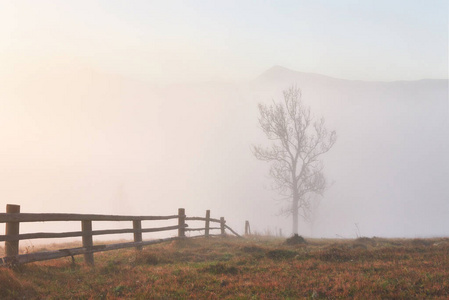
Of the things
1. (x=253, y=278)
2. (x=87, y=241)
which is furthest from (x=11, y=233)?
(x=253, y=278)

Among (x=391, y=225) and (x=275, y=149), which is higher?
(x=275, y=149)

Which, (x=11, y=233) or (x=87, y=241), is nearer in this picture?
(x=11, y=233)

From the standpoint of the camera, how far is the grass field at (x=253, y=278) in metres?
7.16

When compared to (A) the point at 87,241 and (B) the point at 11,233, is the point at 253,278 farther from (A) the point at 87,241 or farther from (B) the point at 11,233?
(B) the point at 11,233

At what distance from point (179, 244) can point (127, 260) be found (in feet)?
16.7

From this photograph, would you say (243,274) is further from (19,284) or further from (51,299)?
(19,284)

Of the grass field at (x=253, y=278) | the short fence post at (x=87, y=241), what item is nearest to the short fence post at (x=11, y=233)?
the grass field at (x=253, y=278)

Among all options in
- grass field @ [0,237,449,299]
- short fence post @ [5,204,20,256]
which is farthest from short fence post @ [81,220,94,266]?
short fence post @ [5,204,20,256]

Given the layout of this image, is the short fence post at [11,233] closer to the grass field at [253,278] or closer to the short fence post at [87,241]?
the grass field at [253,278]

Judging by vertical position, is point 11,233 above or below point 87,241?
above

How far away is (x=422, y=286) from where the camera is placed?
7.36 metres

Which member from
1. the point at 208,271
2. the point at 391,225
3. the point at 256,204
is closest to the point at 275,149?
the point at 208,271

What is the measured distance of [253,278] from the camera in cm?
874

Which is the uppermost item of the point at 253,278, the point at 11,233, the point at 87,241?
the point at 11,233
